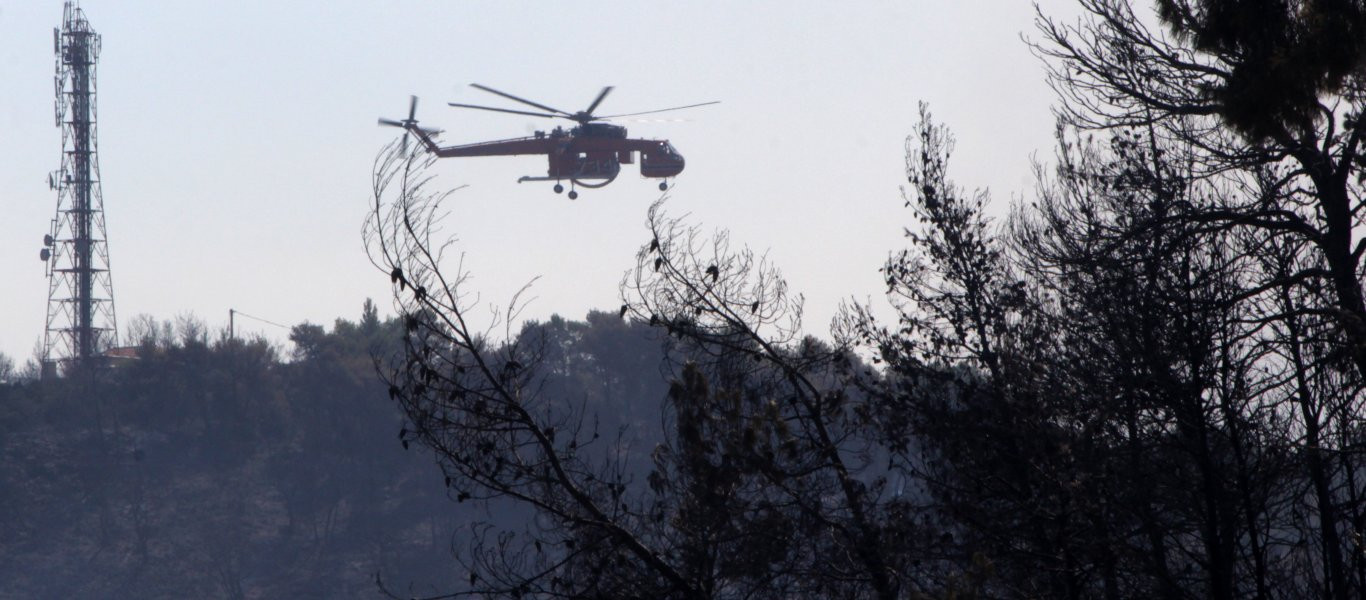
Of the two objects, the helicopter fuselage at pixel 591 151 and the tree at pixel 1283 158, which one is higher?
the helicopter fuselage at pixel 591 151

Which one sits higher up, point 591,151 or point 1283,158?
point 591,151

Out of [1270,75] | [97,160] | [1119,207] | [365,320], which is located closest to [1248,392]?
[1270,75]

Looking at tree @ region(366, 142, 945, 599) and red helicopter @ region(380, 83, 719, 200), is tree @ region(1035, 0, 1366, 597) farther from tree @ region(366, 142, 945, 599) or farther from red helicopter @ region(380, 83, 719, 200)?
red helicopter @ region(380, 83, 719, 200)

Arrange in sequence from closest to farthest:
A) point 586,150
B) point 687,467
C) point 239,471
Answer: point 687,467
point 586,150
point 239,471

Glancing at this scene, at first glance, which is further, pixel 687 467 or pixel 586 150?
pixel 586 150

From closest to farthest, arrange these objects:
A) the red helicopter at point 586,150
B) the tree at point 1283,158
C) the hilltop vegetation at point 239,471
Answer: the tree at point 1283,158
the red helicopter at point 586,150
the hilltop vegetation at point 239,471

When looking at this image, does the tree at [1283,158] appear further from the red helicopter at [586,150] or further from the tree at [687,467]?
the red helicopter at [586,150]

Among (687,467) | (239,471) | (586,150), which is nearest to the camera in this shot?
(687,467)

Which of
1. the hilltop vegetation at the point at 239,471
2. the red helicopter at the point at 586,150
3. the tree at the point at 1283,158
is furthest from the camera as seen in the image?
the hilltop vegetation at the point at 239,471

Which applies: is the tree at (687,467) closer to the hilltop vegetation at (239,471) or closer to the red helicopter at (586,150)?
the red helicopter at (586,150)

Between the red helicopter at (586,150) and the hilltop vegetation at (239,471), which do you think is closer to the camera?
the red helicopter at (586,150)

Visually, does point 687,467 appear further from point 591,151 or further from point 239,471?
point 239,471

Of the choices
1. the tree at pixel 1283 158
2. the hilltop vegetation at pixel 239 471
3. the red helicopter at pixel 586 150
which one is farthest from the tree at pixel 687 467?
the hilltop vegetation at pixel 239 471

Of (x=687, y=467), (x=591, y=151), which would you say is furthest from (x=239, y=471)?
(x=687, y=467)
